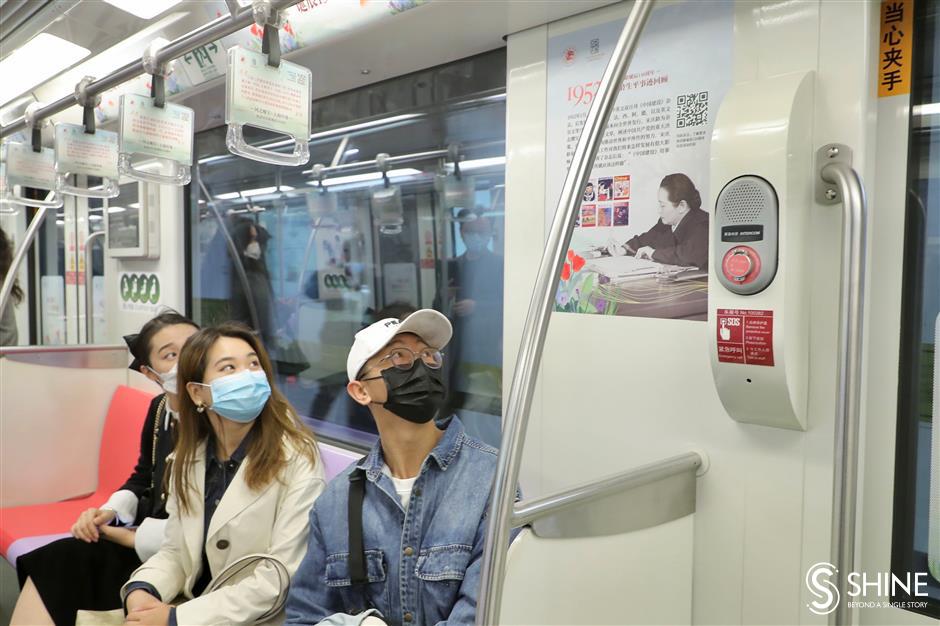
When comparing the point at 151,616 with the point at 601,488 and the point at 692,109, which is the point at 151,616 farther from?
the point at 692,109

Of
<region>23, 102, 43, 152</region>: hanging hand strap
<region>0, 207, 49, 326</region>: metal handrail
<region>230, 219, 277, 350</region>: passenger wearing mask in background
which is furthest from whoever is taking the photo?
<region>230, 219, 277, 350</region>: passenger wearing mask in background

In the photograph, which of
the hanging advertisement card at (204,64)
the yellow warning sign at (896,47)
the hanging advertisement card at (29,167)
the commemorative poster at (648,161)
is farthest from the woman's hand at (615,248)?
the hanging advertisement card at (29,167)

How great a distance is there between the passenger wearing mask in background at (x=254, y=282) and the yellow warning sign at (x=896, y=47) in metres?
3.20

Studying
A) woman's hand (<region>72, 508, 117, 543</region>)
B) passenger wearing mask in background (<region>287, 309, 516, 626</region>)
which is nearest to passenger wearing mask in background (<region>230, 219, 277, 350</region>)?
woman's hand (<region>72, 508, 117, 543</region>)

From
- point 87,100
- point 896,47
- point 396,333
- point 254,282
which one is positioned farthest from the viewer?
point 254,282

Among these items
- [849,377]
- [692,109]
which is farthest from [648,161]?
[849,377]

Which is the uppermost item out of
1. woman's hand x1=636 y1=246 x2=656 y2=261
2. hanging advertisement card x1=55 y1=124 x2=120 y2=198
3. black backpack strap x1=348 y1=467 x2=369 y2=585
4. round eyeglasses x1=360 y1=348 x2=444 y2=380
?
hanging advertisement card x1=55 y1=124 x2=120 y2=198

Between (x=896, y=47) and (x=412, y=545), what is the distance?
1.83 meters

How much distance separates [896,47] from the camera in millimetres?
1770

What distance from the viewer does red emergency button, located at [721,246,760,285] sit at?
178cm

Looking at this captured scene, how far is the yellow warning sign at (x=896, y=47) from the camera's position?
1.76 m

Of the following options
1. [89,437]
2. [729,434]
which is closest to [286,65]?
[729,434]

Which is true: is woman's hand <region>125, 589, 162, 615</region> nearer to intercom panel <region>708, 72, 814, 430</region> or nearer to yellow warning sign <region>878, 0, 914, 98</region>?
intercom panel <region>708, 72, 814, 430</region>

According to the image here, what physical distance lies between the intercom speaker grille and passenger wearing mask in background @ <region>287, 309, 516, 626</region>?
0.85m
